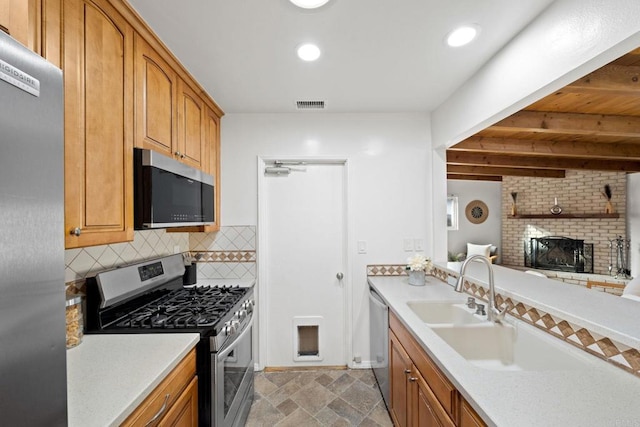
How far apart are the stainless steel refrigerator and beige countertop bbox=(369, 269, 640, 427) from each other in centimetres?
109

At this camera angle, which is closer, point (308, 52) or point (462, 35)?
point (462, 35)

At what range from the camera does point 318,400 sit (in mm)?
2158

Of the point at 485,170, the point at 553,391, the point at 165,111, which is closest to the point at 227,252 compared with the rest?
the point at 165,111

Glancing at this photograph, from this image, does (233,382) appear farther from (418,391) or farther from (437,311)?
(437,311)

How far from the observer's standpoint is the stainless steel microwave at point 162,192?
1.38m

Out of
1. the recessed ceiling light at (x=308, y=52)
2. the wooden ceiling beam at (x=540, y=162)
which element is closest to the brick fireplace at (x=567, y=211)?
the wooden ceiling beam at (x=540, y=162)

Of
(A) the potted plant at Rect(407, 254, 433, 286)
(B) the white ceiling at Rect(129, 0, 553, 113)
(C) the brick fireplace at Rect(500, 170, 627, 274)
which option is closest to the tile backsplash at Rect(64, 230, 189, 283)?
(B) the white ceiling at Rect(129, 0, 553, 113)

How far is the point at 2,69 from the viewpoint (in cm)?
46

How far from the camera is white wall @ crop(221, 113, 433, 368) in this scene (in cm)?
259

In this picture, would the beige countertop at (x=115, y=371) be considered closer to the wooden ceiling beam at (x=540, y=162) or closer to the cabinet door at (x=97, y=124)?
the cabinet door at (x=97, y=124)

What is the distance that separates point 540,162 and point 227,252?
4.30m

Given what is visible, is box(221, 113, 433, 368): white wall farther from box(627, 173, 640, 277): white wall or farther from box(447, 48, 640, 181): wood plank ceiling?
box(627, 173, 640, 277): white wall

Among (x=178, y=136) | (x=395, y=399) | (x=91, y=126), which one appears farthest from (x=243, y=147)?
(x=395, y=399)

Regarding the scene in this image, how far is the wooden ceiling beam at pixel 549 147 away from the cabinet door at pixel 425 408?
2072 millimetres
